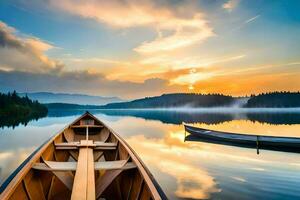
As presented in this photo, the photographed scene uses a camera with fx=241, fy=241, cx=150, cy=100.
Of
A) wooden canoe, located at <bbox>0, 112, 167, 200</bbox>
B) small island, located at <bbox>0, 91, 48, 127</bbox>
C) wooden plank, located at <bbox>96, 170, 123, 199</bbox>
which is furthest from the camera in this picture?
small island, located at <bbox>0, 91, 48, 127</bbox>

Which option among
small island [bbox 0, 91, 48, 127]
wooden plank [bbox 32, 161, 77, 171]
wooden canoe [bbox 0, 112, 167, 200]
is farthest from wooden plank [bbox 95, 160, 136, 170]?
small island [bbox 0, 91, 48, 127]

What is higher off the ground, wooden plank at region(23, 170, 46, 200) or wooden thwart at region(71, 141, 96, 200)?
wooden thwart at region(71, 141, 96, 200)

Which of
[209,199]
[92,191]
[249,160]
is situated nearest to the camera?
[92,191]

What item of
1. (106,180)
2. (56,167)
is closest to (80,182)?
(106,180)

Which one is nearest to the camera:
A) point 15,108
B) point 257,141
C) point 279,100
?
point 257,141

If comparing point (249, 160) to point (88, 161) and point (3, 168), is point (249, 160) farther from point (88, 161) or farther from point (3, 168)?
point (3, 168)

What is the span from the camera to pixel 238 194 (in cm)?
720

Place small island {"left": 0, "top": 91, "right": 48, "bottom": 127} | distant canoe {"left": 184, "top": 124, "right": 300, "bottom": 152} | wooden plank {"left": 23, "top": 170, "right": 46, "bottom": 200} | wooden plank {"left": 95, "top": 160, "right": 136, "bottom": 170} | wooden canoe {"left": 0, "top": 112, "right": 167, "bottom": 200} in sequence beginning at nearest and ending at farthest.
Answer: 1. wooden canoe {"left": 0, "top": 112, "right": 167, "bottom": 200}
2. wooden plank {"left": 23, "top": 170, "right": 46, "bottom": 200}
3. wooden plank {"left": 95, "top": 160, "right": 136, "bottom": 170}
4. distant canoe {"left": 184, "top": 124, "right": 300, "bottom": 152}
5. small island {"left": 0, "top": 91, "right": 48, "bottom": 127}

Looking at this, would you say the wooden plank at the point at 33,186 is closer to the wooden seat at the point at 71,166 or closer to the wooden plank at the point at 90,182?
the wooden seat at the point at 71,166

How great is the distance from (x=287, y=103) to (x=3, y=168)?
160 metres

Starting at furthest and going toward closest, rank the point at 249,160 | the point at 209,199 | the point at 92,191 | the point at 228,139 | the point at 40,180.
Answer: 1. the point at 228,139
2. the point at 249,160
3. the point at 209,199
4. the point at 40,180
5. the point at 92,191

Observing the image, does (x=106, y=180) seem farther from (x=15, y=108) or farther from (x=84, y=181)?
(x=15, y=108)

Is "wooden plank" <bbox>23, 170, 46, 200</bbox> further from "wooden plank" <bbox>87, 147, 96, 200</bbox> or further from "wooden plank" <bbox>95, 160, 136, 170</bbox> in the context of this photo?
"wooden plank" <bbox>95, 160, 136, 170</bbox>

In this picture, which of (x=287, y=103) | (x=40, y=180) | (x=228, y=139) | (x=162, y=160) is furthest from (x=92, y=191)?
(x=287, y=103)
